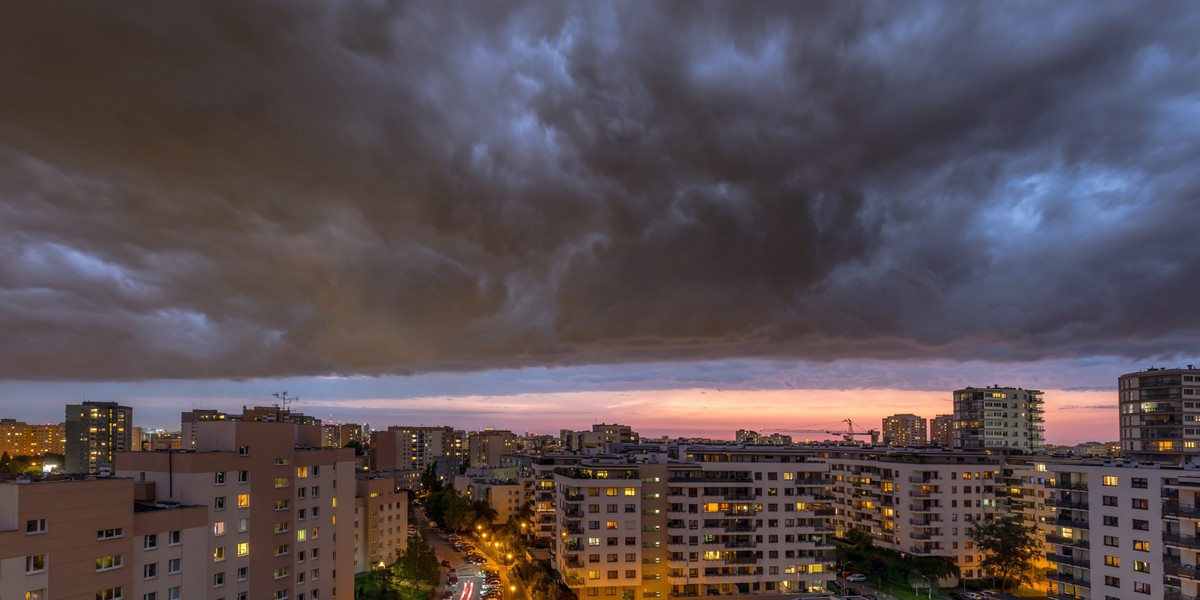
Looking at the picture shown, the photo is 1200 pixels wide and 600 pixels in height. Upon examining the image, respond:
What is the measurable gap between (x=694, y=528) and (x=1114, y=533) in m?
38.4

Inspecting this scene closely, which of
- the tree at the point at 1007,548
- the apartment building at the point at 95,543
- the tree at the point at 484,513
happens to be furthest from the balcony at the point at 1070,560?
the tree at the point at 484,513

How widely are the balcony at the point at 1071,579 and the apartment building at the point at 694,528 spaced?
2163 cm

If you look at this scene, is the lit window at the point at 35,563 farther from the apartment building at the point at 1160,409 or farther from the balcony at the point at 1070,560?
the apartment building at the point at 1160,409

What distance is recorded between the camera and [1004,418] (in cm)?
15162

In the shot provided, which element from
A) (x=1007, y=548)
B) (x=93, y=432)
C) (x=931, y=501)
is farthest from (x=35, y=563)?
(x=93, y=432)

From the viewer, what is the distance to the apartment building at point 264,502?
148 feet

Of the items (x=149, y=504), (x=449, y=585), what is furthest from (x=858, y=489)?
(x=149, y=504)

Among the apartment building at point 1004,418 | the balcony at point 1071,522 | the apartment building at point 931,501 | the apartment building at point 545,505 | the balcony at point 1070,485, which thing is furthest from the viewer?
the apartment building at point 1004,418

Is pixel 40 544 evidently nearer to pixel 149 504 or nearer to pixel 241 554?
pixel 149 504

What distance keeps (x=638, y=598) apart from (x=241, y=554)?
139 ft

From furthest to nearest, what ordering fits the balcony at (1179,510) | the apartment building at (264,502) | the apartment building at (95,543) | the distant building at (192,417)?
1. the distant building at (192,417)
2. the balcony at (1179,510)
3. the apartment building at (264,502)
4. the apartment building at (95,543)

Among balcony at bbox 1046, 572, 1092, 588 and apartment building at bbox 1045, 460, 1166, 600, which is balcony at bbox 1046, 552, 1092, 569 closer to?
apartment building at bbox 1045, 460, 1166, 600

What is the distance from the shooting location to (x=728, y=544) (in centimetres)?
7600

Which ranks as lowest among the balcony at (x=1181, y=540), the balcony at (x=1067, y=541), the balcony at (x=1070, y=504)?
the balcony at (x=1067, y=541)
